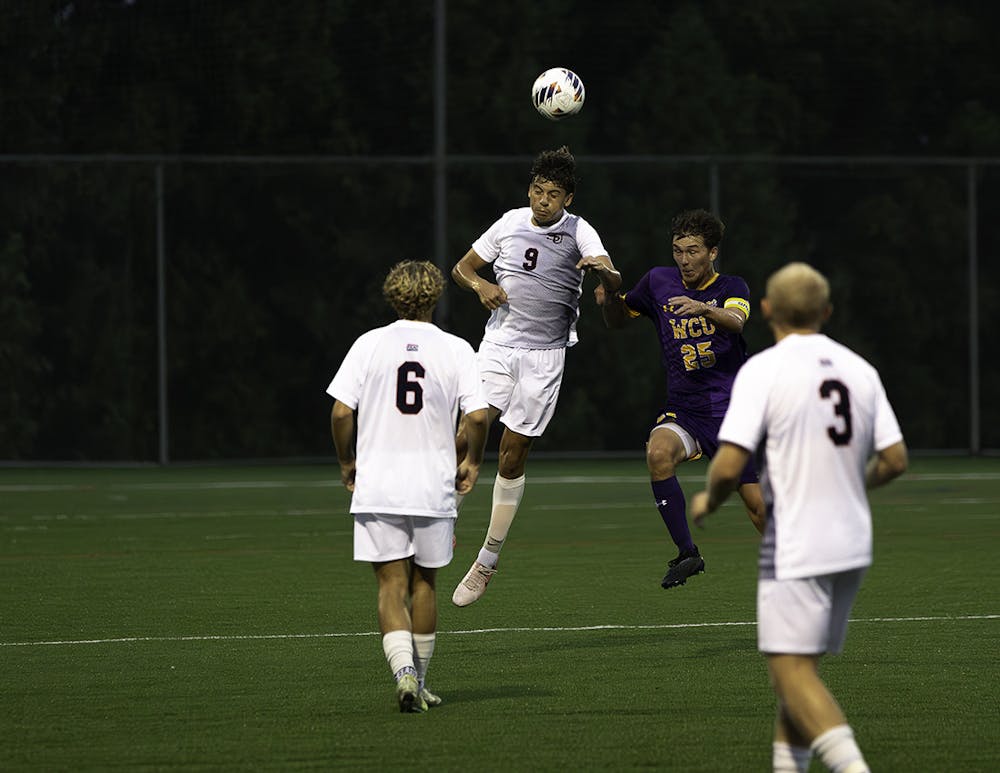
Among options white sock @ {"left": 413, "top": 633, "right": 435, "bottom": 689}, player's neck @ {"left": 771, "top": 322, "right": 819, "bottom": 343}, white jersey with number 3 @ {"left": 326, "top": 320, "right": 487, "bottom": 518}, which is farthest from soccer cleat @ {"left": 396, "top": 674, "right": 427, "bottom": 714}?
player's neck @ {"left": 771, "top": 322, "right": 819, "bottom": 343}

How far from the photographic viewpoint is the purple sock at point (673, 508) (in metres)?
10.5

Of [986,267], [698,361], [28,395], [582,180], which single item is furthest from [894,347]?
[698,361]

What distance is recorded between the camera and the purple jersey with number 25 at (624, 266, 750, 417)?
10.5 m

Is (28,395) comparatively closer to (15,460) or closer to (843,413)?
(15,460)

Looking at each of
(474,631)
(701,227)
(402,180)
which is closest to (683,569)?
(474,631)

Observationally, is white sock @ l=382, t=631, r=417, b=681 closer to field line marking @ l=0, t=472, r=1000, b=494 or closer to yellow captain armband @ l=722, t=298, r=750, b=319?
yellow captain armband @ l=722, t=298, r=750, b=319

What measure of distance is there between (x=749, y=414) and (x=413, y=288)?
7.95ft

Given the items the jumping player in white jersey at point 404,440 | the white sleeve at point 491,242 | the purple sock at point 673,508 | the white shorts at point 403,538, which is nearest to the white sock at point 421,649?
the jumping player in white jersey at point 404,440

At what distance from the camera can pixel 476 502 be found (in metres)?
19.1

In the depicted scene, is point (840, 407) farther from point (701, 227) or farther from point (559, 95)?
point (559, 95)

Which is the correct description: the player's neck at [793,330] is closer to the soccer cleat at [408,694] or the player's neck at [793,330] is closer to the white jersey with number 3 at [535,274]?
the soccer cleat at [408,694]

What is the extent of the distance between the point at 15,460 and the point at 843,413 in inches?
778

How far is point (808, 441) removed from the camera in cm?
554

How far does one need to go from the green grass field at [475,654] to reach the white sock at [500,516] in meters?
0.37
